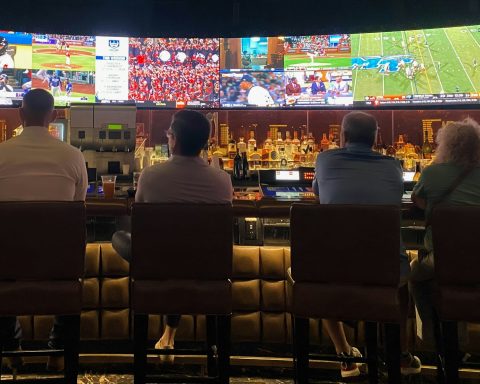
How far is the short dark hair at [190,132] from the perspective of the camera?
2539 millimetres

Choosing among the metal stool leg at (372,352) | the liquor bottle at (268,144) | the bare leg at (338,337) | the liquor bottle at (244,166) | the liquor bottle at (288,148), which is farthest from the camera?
the liquor bottle at (268,144)

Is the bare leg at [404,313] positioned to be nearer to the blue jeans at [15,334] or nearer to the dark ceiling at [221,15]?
the blue jeans at [15,334]

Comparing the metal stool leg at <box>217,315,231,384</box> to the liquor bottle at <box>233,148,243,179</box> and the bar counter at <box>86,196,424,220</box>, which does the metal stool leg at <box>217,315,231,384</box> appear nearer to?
the bar counter at <box>86,196,424,220</box>

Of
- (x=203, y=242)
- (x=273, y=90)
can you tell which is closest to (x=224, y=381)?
(x=203, y=242)

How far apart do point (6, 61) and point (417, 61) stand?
409 cm

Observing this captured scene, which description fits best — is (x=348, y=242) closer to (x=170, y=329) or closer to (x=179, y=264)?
(x=179, y=264)

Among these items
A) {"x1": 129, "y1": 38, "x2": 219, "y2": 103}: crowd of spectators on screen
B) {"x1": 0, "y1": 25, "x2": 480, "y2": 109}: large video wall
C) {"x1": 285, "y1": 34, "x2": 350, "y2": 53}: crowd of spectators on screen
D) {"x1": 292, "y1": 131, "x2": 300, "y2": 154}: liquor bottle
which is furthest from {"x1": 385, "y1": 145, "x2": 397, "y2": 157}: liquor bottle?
{"x1": 129, "y1": 38, "x2": 219, "y2": 103}: crowd of spectators on screen

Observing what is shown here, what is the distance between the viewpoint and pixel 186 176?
97.6 inches

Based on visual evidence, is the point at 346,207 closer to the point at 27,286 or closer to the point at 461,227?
the point at 461,227

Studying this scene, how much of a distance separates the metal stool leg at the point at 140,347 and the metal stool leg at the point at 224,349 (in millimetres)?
302

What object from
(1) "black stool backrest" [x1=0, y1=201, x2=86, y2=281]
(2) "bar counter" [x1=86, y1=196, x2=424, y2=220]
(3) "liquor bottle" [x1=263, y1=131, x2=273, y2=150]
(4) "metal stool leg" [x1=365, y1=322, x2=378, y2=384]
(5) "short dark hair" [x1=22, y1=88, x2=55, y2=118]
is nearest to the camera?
(1) "black stool backrest" [x1=0, y1=201, x2=86, y2=281]

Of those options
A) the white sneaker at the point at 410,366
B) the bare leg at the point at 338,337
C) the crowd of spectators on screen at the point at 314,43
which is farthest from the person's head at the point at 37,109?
the crowd of spectators on screen at the point at 314,43

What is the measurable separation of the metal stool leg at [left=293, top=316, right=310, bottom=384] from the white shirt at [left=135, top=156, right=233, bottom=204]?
2.09ft

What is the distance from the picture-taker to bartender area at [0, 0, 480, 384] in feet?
7.23
